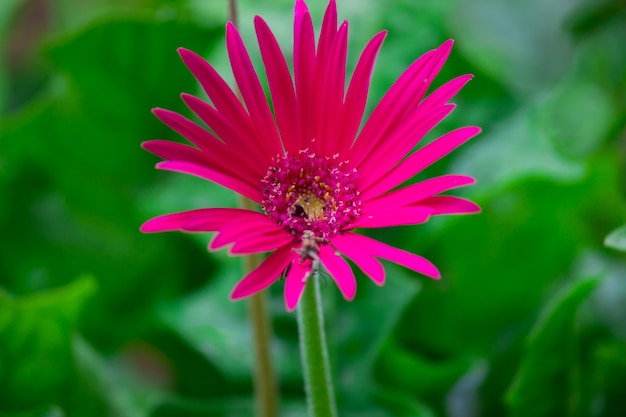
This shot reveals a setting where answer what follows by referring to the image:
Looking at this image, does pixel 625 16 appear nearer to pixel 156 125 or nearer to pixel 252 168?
pixel 156 125

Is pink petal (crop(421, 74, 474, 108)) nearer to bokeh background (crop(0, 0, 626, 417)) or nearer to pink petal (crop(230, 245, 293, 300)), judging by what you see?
pink petal (crop(230, 245, 293, 300))

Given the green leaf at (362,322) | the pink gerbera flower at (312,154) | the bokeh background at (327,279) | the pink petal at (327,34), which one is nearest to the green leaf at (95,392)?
the bokeh background at (327,279)

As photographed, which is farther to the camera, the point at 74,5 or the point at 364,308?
the point at 74,5

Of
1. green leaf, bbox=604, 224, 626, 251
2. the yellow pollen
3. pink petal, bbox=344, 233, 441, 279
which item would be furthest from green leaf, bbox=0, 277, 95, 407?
green leaf, bbox=604, 224, 626, 251

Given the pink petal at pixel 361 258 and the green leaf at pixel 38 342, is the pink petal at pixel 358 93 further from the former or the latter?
the green leaf at pixel 38 342

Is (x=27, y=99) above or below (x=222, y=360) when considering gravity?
above

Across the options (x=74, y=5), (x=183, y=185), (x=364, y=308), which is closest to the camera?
(x=364, y=308)

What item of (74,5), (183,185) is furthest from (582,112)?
(74,5)

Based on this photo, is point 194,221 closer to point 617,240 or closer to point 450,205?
point 450,205
